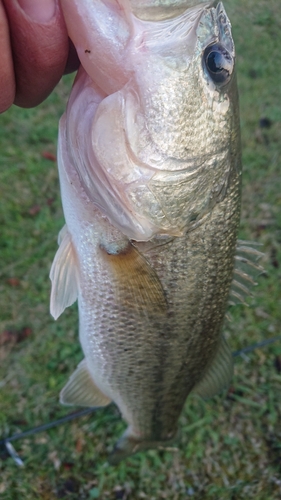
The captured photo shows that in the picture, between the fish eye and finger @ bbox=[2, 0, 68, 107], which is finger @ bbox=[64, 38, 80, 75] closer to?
finger @ bbox=[2, 0, 68, 107]

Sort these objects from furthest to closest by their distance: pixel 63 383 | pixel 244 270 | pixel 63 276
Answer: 1. pixel 63 383
2. pixel 244 270
3. pixel 63 276

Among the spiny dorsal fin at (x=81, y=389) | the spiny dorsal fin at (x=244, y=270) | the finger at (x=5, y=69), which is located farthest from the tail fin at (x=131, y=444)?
the finger at (x=5, y=69)

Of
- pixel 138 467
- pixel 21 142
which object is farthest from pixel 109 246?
pixel 21 142

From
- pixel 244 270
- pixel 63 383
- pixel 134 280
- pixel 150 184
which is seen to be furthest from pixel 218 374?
pixel 63 383

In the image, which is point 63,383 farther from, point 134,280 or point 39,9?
point 39,9

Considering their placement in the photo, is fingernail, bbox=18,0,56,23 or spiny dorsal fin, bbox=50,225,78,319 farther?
spiny dorsal fin, bbox=50,225,78,319

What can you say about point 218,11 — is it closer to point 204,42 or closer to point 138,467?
point 204,42

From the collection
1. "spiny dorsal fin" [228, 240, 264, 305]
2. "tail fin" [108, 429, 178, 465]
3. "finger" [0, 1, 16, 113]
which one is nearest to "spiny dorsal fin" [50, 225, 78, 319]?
"finger" [0, 1, 16, 113]
